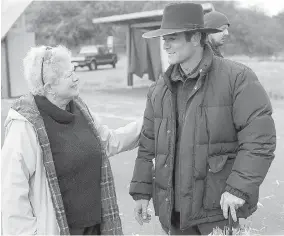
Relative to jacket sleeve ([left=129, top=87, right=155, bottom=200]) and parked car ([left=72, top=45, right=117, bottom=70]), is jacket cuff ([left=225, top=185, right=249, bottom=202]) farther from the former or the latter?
parked car ([left=72, top=45, right=117, bottom=70])

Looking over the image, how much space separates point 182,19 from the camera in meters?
2.66

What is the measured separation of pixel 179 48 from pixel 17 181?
43.6 inches

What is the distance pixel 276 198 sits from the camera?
5238mm

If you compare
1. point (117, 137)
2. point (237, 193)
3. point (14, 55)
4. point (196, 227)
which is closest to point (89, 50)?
point (14, 55)

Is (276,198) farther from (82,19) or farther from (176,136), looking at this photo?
(82,19)

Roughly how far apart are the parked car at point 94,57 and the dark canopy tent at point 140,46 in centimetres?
918

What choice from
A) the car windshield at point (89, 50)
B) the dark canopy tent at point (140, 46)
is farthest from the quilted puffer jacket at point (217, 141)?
the car windshield at point (89, 50)

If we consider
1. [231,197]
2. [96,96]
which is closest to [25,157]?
[231,197]

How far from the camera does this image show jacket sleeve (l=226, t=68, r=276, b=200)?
2424mm

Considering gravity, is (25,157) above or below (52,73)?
below

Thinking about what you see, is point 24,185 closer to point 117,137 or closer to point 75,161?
point 75,161

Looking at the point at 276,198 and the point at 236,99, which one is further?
the point at 276,198

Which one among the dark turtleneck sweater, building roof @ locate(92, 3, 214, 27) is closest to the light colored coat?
the dark turtleneck sweater

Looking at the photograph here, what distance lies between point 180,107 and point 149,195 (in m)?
0.60
